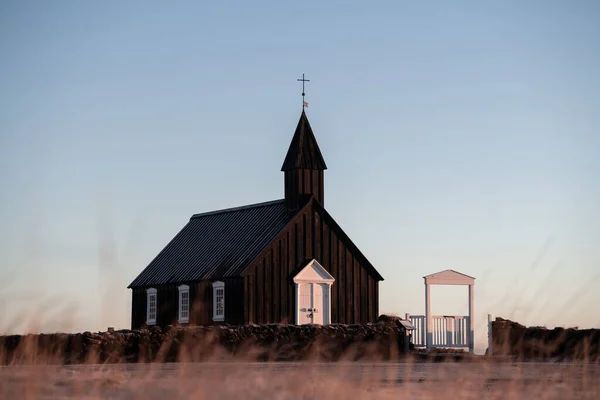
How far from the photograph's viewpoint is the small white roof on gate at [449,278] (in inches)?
1586

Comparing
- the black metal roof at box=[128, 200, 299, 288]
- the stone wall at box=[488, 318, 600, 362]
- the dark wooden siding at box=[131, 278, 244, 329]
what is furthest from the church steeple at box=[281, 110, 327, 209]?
the stone wall at box=[488, 318, 600, 362]

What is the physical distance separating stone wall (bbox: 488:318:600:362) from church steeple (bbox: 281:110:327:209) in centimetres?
1196

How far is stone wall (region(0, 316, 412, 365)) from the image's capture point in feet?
96.2

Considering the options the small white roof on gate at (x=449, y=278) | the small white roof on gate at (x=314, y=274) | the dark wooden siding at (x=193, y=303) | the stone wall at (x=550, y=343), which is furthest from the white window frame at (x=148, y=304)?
the stone wall at (x=550, y=343)

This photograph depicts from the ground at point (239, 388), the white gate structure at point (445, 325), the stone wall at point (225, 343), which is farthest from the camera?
the white gate structure at point (445, 325)

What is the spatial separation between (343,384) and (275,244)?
3020cm

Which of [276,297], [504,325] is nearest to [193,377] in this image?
[504,325]

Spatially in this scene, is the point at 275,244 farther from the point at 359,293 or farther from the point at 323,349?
the point at 323,349

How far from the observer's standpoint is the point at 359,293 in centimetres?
4544

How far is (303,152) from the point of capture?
45.4 meters

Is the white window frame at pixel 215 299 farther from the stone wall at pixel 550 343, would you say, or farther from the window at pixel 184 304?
the stone wall at pixel 550 343

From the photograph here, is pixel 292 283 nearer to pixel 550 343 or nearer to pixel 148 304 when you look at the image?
pixel 148 304

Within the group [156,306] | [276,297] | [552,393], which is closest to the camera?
[552,393]

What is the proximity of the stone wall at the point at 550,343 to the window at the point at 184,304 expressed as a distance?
14.8 m
